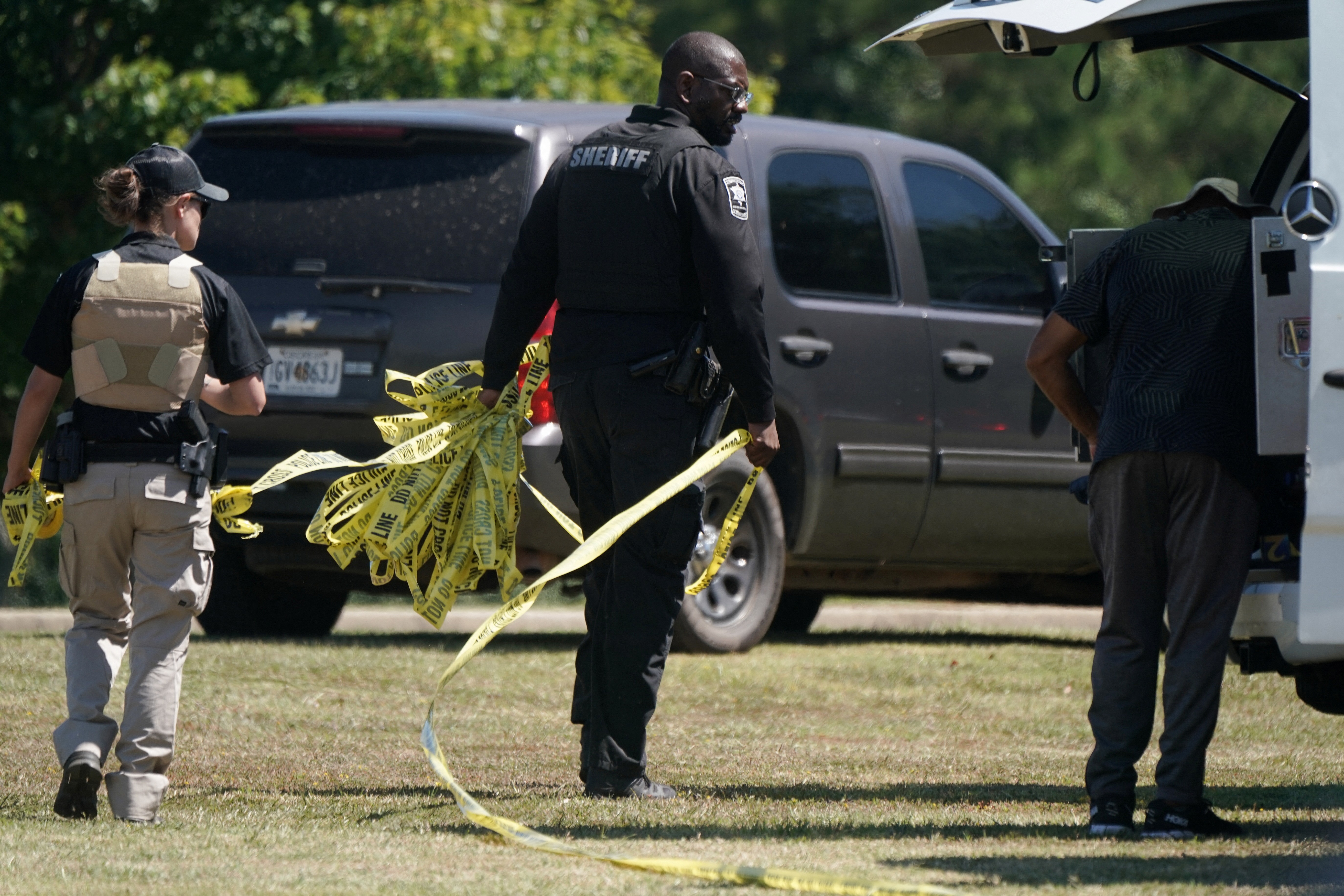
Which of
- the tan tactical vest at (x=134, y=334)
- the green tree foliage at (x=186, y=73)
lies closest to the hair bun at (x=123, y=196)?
the tan tactical vest at (x=134, y=334)

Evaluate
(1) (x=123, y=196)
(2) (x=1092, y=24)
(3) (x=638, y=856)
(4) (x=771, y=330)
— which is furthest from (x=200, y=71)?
(3) (x=638, y=856)

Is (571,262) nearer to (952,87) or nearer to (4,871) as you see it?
(4,871)

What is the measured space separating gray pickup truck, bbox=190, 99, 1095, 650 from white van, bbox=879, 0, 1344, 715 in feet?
7.73

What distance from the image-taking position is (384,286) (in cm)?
803

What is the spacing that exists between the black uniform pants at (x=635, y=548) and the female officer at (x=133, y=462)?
0.96 m

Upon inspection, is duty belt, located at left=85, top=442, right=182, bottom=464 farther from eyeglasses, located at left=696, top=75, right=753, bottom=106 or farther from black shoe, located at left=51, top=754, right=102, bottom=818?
eyeglasses, located at left=696, top=75, right=753, bottom=106

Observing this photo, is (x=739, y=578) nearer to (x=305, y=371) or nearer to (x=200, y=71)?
(x=305, y=371)

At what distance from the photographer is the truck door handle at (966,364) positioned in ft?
29.7

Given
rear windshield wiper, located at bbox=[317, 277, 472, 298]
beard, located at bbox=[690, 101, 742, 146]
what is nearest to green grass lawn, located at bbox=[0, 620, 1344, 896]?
rear windshield wiper, located at bbox=[317, 277, 472, 298]

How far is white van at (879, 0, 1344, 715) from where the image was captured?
4.50 m

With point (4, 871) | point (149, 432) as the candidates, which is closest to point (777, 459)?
point (149, 432)

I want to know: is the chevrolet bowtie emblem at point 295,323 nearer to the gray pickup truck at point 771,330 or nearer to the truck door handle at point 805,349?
the gray pickup truck at point 771,330

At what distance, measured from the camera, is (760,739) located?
22.7 feet

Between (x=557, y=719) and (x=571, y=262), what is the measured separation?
2.17m
